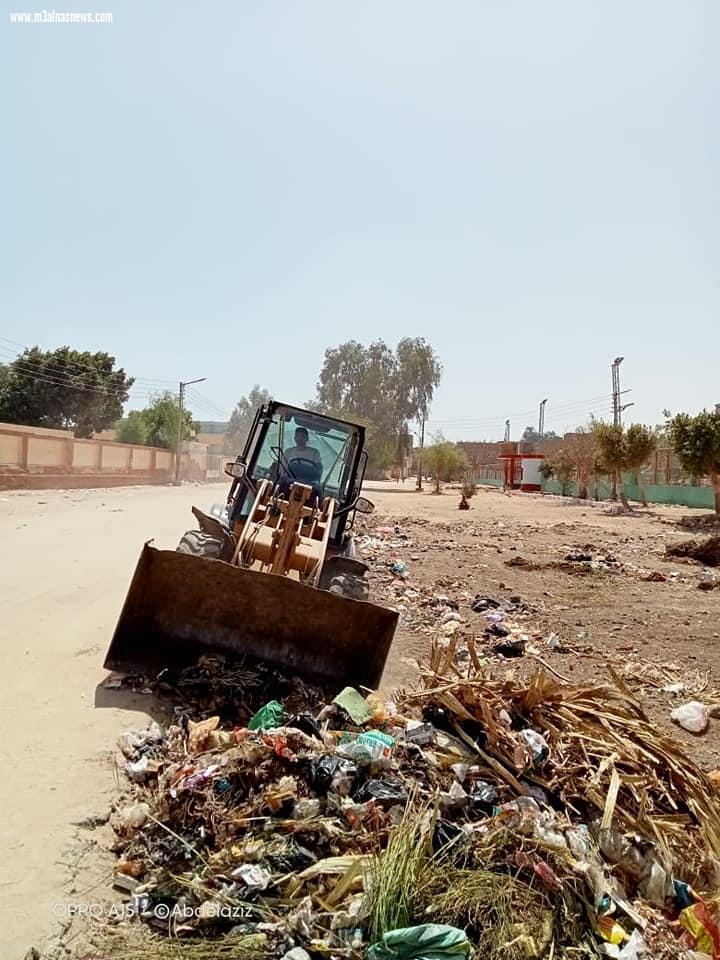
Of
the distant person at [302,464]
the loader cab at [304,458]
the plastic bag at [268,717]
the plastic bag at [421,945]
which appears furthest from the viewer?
the distant person at [302,464]

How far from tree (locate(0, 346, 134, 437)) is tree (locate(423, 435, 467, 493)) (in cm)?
2130

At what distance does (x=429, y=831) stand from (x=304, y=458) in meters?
4.20

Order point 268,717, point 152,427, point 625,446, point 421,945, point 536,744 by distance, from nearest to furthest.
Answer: point 421,945 < point 536,744 < point 268,717 < point 625,446 < point 152,427

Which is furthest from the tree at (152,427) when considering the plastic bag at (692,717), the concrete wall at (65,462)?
the plastic bag at (692,717)

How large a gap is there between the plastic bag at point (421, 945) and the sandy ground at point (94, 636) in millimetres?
1128

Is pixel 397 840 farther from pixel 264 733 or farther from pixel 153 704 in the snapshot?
pixel 153 704

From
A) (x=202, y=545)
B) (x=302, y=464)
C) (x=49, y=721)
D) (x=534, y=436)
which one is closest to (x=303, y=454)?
(x=302, y=464)

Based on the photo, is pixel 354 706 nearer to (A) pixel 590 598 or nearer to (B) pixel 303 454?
(B) pixel 303 454

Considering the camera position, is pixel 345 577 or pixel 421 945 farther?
pixel 345 577

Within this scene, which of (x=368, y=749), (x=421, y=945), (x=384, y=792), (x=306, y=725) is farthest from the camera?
(x=306, y=725)

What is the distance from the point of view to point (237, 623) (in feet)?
13.8

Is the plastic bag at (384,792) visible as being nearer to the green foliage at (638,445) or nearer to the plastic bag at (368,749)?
the plastic bag at (368,749)

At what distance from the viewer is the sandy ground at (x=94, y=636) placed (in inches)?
100

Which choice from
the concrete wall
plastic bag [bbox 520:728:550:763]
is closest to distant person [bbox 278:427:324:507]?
plastic bag [bbox 520:728:550:763]
